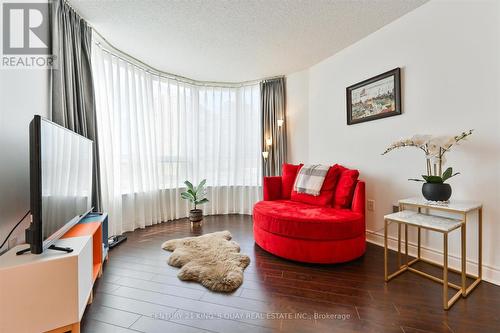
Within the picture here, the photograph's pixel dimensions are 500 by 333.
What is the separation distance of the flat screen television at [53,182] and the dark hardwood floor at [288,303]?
2.04 ft

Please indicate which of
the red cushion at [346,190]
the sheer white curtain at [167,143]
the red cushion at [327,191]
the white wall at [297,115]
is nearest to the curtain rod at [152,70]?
the sheer white curtain at [167,143]

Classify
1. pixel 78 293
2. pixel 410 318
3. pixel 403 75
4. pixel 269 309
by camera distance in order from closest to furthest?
pixel 78 293 → pixel 410 318 → pixel 269 309 → pixel 403 75

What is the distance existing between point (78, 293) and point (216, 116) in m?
3.22

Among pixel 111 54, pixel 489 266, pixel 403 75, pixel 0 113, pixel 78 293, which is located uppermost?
pixel 111 54

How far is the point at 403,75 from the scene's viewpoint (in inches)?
86.4

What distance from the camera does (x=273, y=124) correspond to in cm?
368

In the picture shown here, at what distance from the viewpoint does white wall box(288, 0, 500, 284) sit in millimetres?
1655

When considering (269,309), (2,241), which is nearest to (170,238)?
(2,241)

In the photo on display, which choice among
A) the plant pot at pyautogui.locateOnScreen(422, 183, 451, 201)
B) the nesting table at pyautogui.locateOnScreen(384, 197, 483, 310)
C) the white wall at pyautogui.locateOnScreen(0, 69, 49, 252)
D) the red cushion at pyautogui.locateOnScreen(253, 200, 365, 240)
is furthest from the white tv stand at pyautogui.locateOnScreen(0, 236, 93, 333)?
the plant pot at pyautogui.locateOnScreen(422, 183, 451, 201)

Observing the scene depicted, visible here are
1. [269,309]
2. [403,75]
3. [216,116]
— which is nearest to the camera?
[269,309]

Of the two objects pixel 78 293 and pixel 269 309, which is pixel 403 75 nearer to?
pixel 269 309

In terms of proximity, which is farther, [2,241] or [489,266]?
[489,266]

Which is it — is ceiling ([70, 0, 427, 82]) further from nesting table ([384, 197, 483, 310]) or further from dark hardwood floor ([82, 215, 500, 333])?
dark hardwood floor ([82, 215, 500, 333])

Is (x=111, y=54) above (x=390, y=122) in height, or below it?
above
